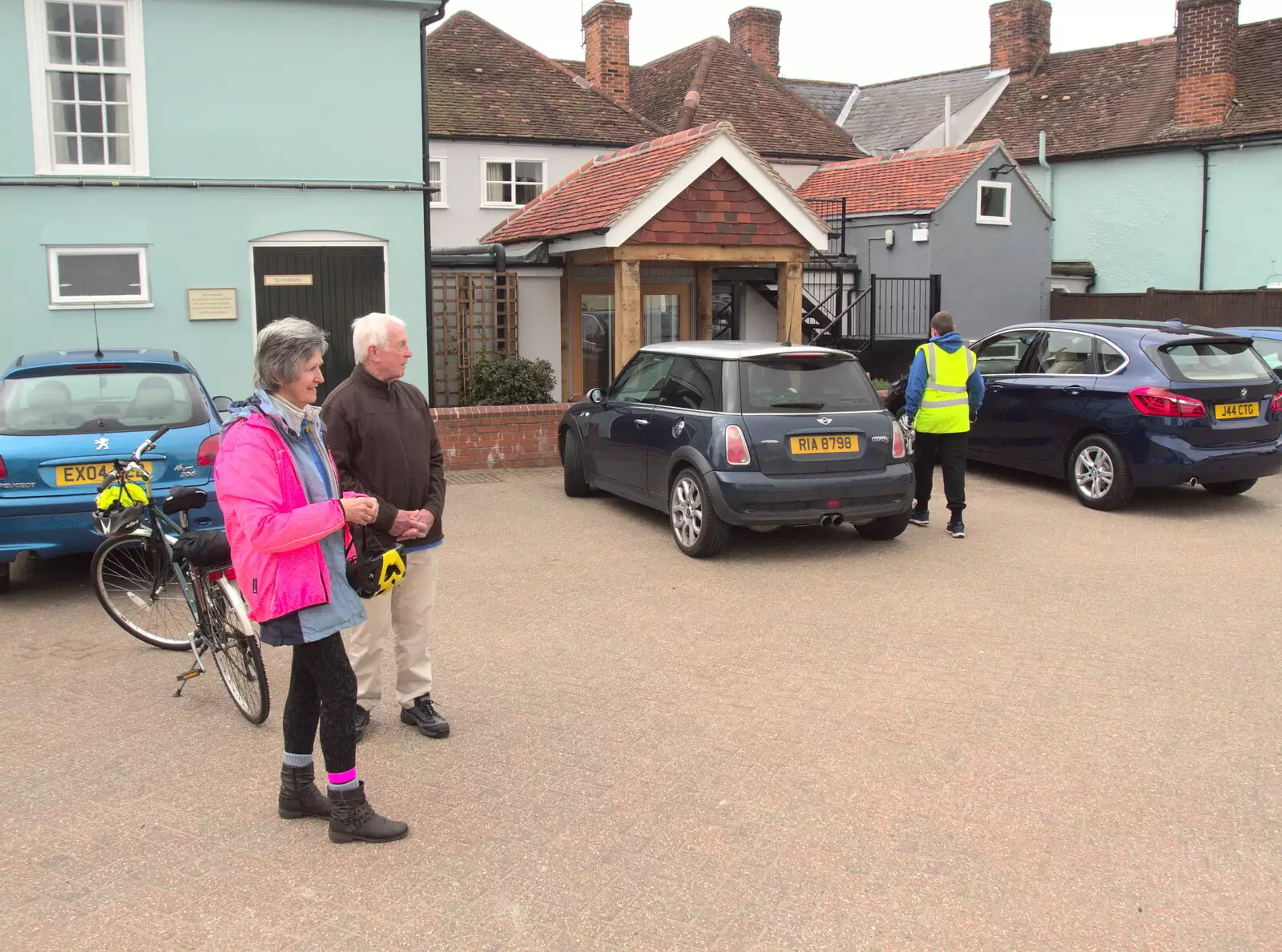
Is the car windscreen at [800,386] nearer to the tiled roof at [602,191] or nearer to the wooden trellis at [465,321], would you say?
the tiled roof at [602,191]

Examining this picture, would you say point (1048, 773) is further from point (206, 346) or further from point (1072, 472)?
point (206, 346)

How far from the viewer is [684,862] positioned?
4020mm

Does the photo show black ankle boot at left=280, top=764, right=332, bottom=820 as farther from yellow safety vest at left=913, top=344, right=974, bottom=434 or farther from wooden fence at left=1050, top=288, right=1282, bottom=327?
wooden fence at left=1050, top=288, right=1282, bottom=327

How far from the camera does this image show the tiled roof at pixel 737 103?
28703 millimetres

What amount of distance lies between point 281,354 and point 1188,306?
70.2 ft

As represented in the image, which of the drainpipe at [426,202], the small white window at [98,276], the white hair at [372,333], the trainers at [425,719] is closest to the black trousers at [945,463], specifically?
the trainers at [425,719]

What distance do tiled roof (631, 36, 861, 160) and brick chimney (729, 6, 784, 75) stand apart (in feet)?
14.9

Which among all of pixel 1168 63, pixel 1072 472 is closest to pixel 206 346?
pixel 1072 472

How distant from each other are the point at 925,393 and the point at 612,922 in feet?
22.7

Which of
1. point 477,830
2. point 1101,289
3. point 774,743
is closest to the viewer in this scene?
point 477,830


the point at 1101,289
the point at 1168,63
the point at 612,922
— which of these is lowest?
the point at 612,922

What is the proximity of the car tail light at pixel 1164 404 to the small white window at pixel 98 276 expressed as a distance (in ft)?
34.2

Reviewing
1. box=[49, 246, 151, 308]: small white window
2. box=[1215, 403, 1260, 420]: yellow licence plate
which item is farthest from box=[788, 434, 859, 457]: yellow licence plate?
box=[49, 246, 151, 308]: small white window

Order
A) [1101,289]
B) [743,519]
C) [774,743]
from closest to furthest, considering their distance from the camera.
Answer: [774,743] < [743,519] < [1101,289]
